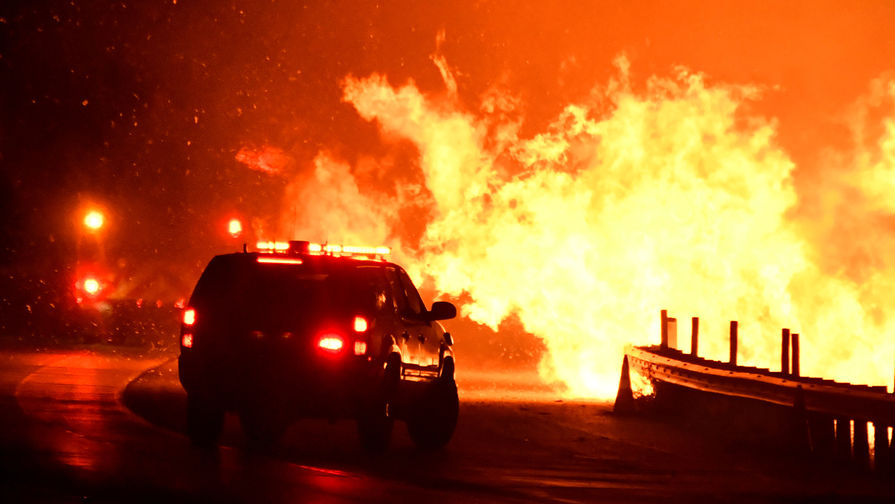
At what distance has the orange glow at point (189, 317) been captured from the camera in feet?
44.8

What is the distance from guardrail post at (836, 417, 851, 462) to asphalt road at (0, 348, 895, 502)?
34cm

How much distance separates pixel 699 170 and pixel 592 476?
1774cm

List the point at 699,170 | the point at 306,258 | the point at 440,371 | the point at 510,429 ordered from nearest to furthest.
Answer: the point at 306,258
the point at 440,371
the point at 510,429
the point at 699,170

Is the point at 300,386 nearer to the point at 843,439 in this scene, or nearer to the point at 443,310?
the point at 443,310

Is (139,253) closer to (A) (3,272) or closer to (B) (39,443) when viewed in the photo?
(A) (3,272)

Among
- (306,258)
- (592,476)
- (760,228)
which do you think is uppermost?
(760,228)

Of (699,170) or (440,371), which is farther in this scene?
(699,170)

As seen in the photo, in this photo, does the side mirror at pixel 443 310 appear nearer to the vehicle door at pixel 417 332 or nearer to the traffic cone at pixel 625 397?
the vehicle door at pixel 417 332

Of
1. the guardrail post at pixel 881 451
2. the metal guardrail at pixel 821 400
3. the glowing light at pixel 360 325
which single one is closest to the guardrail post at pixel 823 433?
the metal guardrail at pixel 821 400

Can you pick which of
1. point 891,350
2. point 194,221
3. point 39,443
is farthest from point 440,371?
point 194,221

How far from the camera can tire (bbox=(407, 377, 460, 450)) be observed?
1448 centimetres

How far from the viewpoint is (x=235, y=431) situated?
15398mm

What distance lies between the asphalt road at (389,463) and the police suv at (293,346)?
0.45 metres

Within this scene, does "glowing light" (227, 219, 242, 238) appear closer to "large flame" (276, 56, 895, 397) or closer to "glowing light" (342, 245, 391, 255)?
"large flame" (276, 56, 895, 397)
